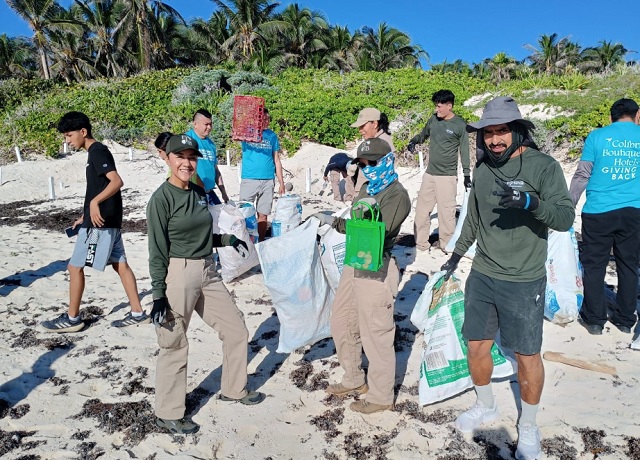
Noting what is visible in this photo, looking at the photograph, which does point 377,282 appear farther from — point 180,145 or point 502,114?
point 180,145

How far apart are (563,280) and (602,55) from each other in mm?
45059

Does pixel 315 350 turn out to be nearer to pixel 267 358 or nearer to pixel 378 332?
pixel 267 358

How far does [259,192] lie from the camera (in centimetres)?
586

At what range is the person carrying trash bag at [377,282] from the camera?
9.06ft

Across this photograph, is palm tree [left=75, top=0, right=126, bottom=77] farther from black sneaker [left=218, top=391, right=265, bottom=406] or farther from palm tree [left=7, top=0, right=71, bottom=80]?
black sneaker [left=218, top=391, right=265, bottom=406]

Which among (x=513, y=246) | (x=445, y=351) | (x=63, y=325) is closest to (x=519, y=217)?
(x=513, y=246)

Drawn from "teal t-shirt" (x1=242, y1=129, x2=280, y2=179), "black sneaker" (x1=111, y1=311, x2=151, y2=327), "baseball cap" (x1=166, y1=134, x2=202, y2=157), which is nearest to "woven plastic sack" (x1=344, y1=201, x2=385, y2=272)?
"baseball cap" (x1=166, y1=134, x2=202, y2=157)

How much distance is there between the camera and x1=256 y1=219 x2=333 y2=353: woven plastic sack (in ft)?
10.7

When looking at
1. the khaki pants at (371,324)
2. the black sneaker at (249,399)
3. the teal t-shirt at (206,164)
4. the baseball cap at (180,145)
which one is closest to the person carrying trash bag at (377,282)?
the khaki pants at (371,324)

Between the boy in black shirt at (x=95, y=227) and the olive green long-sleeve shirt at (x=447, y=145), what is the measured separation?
3660 mm

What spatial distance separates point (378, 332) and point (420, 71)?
19.1 meters

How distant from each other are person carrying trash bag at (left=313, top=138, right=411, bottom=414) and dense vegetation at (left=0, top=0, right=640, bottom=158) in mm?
8868

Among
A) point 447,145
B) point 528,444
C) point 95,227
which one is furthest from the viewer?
point 447,145

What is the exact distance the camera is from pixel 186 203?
2730 mm
